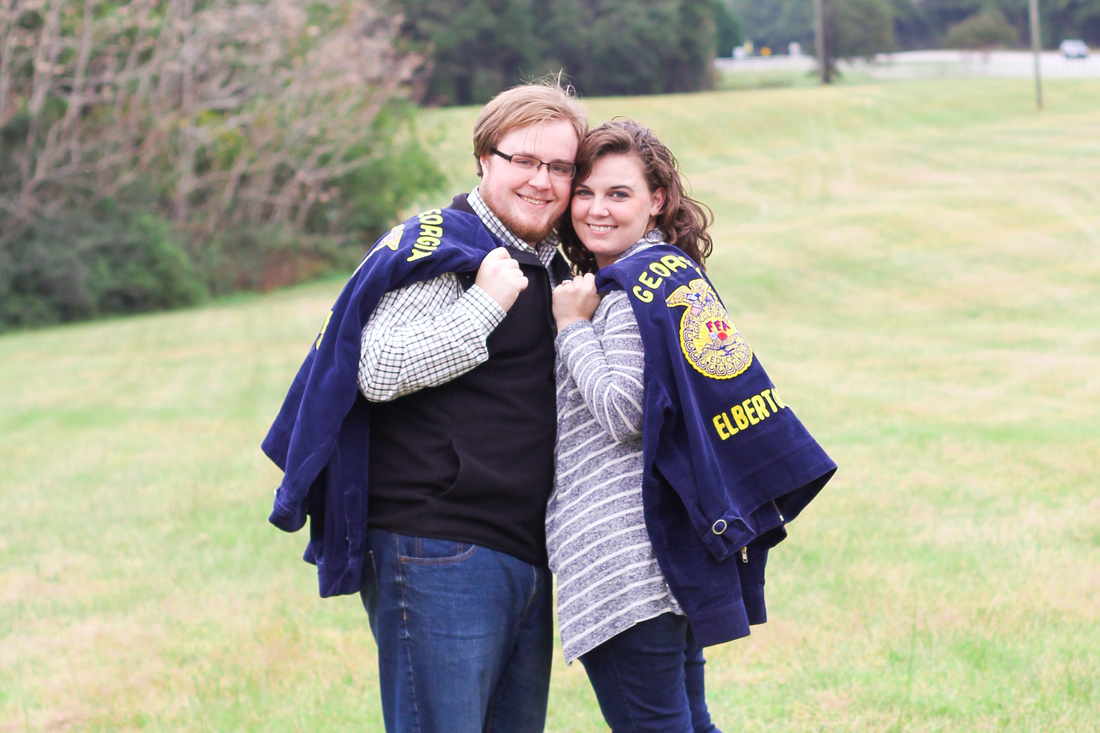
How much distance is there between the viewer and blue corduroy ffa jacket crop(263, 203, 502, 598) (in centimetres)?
241

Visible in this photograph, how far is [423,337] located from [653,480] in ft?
1.99

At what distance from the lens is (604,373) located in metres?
2.42

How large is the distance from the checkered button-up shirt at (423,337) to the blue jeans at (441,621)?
1.23 feet

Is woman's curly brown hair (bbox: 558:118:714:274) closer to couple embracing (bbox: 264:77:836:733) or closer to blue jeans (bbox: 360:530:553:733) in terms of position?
couple embracing (bbox: 264:77:836:733)

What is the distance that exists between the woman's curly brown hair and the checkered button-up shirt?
47 centimetres

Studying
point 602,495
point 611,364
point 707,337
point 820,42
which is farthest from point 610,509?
point 820,42

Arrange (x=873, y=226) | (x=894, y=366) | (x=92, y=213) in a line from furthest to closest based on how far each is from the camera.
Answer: (x=92, y=213) → (x=873, y=226) → (x=894, y=366)

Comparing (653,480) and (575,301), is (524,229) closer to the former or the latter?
(575,301)

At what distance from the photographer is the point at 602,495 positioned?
249cm

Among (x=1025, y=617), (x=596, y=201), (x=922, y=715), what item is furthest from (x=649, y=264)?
(x=1025, y=617)

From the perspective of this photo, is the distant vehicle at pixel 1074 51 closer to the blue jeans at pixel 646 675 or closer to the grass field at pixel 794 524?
the grass field at pixel 794 524

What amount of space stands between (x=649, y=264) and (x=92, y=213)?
2326 centimetres

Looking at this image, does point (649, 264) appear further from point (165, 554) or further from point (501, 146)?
point (165, 554)

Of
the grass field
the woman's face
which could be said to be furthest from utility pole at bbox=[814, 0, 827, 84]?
the woman's face
